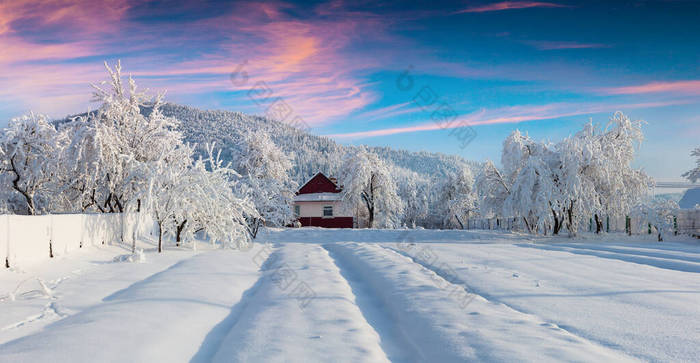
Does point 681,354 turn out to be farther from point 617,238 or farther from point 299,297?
point 617,238

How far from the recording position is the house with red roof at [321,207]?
48.2 meters

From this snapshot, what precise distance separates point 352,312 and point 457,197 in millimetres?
49866

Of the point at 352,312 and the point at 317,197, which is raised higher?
the point at 317,197

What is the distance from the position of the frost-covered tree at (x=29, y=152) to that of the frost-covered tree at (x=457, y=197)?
43.4 meters

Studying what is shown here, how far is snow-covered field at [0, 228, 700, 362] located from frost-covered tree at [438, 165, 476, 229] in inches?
1632

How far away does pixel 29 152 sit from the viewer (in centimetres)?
2270

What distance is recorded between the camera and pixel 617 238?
25.2m

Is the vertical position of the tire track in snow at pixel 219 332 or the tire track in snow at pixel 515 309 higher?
the tire track in snow at pixel 515 309

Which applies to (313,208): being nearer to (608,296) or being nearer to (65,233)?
(65,233)

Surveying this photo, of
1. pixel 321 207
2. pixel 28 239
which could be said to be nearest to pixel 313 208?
pixel 321 207

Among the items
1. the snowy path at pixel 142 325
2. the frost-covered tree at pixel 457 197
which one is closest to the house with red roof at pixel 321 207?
the frost-covered tree at pixel 457 197

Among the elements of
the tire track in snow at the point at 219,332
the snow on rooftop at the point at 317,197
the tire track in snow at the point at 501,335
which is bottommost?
the tire track in snow at the point at 219,332

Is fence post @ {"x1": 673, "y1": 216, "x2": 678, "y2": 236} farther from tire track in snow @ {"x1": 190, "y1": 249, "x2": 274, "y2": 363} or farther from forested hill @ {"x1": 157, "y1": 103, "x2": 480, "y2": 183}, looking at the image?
forested hill @ {"x1": 157, "y1": 103, "x2": 480, "y2": 183}

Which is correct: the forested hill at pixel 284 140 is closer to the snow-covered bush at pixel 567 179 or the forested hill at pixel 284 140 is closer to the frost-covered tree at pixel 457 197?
the frost-covered tree at pixel 457 197
